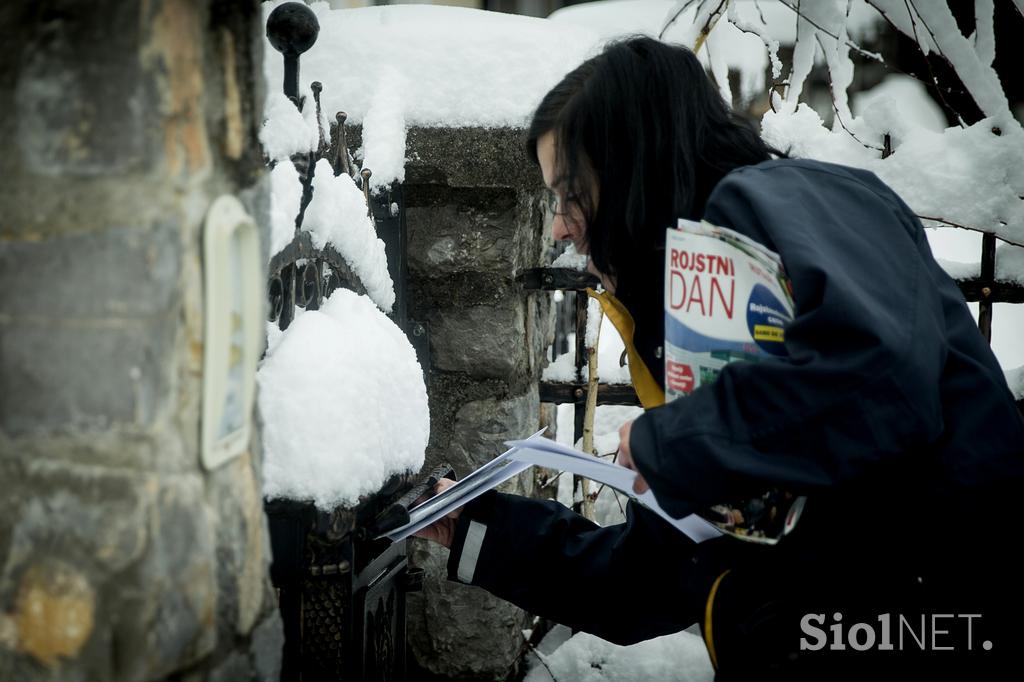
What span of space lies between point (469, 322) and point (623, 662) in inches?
39.2

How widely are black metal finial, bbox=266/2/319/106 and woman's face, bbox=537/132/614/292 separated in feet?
1.30

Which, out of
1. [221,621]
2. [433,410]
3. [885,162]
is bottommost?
[433,410]

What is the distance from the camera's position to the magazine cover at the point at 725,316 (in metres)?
1.15

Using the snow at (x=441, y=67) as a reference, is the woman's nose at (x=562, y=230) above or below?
below

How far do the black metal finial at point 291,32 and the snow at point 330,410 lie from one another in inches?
14.4

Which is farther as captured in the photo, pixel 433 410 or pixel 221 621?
pixel 433 410

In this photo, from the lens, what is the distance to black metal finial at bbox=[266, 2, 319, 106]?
139cm

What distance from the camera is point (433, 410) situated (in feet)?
7.06

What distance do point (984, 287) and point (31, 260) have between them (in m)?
2.07

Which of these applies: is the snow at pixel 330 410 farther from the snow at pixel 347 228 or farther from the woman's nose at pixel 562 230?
the woman's nose at pixel 562 230

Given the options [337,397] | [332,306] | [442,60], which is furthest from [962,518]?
[442,60]

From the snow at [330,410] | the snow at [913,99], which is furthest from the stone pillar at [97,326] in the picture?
the snow at [913,99]

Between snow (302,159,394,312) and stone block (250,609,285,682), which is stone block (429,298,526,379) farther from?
stone block (250,609,285,682)

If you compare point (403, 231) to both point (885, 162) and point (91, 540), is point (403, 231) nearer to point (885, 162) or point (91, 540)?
point (885, 162)
